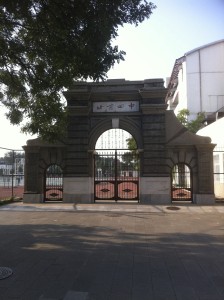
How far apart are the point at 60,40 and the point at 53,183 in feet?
40.2

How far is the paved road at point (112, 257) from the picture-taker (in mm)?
5469

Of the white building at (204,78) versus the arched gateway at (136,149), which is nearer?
the arched gateway at (136,149)

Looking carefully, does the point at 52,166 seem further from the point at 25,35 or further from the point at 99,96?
Result: the point at 25,35

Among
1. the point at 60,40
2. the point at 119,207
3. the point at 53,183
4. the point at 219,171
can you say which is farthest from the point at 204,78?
the point at 60,40

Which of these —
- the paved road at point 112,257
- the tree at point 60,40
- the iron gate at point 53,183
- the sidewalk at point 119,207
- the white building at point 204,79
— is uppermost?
the white building at point 204,79

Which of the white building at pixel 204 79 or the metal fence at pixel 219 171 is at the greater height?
the white building at pixel 204 79

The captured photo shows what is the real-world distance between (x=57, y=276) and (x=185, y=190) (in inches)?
568

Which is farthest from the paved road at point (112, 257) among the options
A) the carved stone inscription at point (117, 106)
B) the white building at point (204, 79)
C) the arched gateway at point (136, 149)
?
the white building at point (204, 79)

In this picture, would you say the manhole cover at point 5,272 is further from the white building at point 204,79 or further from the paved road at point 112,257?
the white building at point 204,79

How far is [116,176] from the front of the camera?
1897 centimetres

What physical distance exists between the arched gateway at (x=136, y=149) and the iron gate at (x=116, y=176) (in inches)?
6.1

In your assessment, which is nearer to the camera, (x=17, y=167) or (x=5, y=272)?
(x=5, y=272)

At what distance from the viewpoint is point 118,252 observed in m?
8.05

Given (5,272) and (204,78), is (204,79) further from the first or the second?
(5,272)
